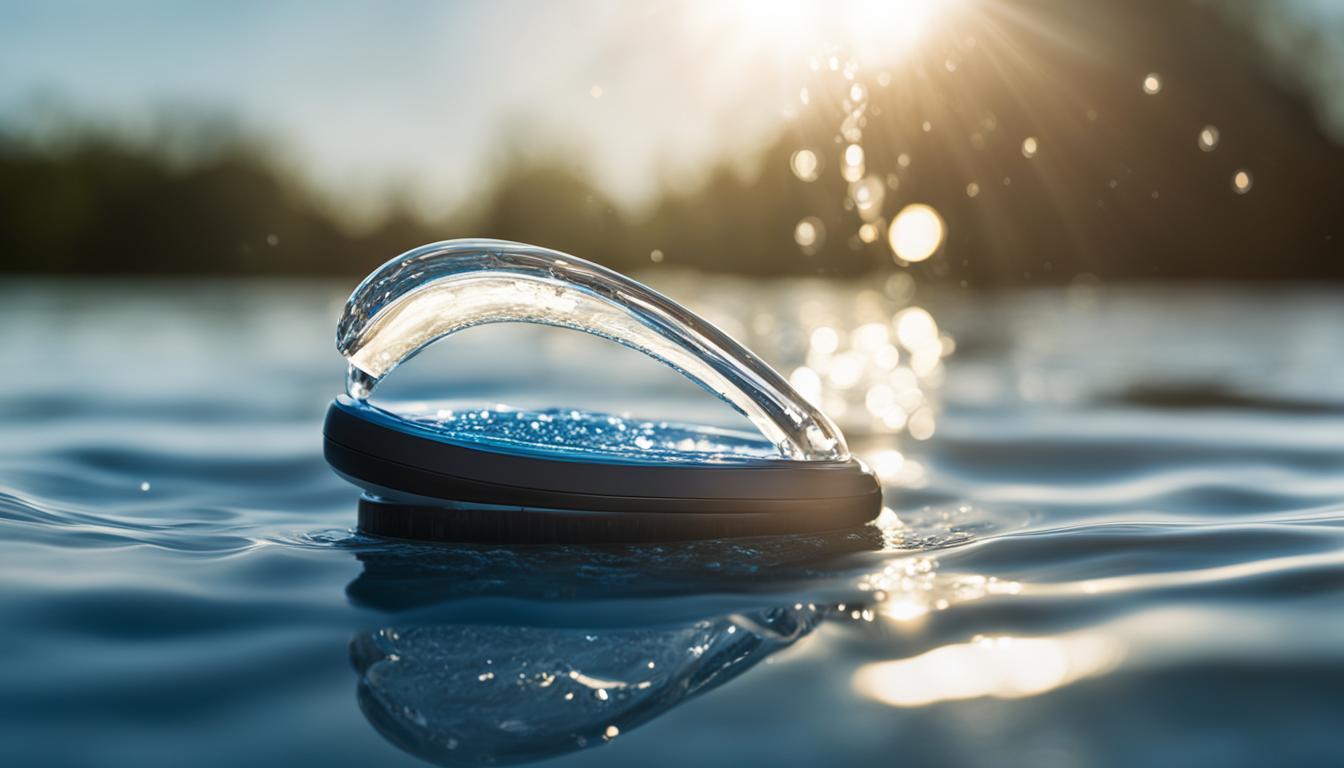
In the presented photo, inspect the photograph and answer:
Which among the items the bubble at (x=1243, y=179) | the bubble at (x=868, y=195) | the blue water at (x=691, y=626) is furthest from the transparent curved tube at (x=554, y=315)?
the bubble at (x=1243, y=179)

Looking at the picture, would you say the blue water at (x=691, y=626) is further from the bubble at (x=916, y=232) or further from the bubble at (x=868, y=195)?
the bubble at (x=916, y=232)

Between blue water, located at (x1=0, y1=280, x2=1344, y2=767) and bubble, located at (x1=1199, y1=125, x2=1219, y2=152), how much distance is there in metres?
16.4

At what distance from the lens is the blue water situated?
1.30m

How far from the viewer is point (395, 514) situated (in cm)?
223

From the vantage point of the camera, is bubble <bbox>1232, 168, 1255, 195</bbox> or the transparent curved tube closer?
the transparent curved tube

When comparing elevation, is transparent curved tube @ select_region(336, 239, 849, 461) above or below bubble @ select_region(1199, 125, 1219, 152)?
below

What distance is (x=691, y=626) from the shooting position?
5.53ft

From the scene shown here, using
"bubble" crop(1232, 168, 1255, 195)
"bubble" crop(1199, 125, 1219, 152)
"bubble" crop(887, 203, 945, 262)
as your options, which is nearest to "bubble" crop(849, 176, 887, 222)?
"bubble" crop(887, 203, 945, 262)

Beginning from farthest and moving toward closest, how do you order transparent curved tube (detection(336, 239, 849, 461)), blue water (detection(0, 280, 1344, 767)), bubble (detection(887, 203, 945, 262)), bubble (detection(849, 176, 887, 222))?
bubble (detection(887, 203, 945, 262))
bubble (detection(849, 176, 887, 222))
transparent curved tube (detection(336, 239, 849, 461))
blue water (detection(0, 280, 1344, 767))

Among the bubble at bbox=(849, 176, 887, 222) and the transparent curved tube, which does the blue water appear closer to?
the transparent curved tube

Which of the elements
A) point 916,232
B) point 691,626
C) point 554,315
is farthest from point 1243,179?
point 691,626

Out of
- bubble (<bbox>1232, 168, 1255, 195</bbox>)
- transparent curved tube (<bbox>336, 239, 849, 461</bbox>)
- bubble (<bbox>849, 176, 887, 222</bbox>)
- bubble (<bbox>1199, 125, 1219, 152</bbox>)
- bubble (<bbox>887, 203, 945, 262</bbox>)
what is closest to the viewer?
transparent curved tube (<bbox>336, 239, 849, 461</bbox>)

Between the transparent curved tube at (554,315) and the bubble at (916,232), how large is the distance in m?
10.9

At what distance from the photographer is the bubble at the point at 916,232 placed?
14.2 m
